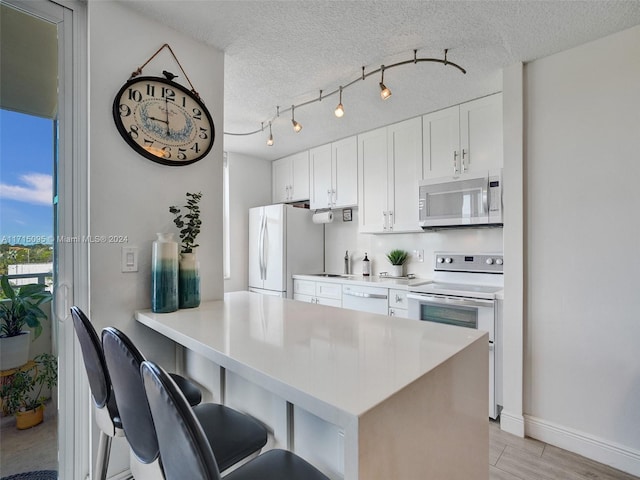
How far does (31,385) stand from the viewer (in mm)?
1526

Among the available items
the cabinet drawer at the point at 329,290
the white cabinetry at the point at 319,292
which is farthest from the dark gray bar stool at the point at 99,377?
the cabinet drawer at the point at 329,290

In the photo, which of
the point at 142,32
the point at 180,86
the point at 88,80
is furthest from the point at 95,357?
the point at 142,32

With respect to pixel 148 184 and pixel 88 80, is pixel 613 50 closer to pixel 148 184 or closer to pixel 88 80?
pixel 148 184

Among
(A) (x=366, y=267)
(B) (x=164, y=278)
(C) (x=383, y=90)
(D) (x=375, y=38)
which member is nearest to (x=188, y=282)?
(B) (x=164, y=278)

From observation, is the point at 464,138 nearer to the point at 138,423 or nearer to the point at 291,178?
the point at 291,178

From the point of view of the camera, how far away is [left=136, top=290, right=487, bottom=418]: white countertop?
0.71m

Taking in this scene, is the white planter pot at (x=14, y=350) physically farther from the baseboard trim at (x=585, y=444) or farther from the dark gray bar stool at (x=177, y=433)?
the baseboard trim at (x=585, y=444)

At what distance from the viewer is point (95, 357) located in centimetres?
113

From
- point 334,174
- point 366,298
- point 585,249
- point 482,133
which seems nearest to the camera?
point 585,249

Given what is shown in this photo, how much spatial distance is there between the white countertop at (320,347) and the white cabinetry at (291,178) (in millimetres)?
2733

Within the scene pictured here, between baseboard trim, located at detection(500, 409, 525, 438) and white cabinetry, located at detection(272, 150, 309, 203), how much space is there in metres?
2.96

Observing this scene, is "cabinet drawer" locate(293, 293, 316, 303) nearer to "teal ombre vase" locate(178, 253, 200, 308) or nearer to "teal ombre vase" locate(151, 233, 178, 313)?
"teal ombre vase" locate(178, 253, 200, 308)

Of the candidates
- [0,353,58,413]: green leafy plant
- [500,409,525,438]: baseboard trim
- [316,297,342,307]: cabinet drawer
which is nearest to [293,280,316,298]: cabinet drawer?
[316,297,342,307]: cabinet drawer

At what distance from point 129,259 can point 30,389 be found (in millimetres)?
743
